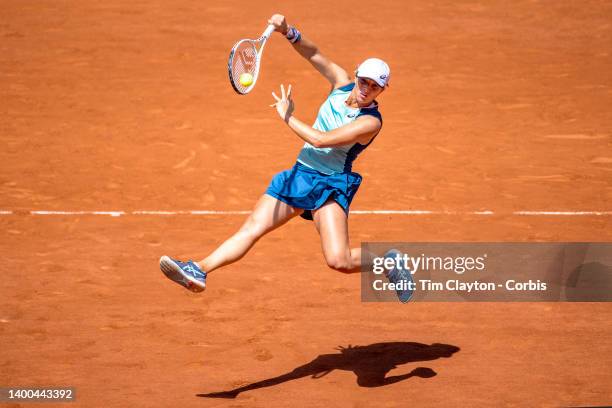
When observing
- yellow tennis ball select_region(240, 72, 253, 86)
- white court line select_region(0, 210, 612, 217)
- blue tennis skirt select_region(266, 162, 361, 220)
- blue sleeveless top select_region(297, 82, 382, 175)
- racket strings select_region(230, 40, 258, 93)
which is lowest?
white court line select_region(0, 210, 612, 217)

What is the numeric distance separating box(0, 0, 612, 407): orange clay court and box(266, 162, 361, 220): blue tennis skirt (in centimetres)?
139

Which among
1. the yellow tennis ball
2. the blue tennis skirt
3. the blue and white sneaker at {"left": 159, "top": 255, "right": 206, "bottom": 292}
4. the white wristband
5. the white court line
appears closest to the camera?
the blue and white sneaker at {"left": 159, "top": 255, "right": 206, "bottom": 292}

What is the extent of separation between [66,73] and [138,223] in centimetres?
564

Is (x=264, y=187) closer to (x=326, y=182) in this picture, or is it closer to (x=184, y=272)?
(x=326, y=182)

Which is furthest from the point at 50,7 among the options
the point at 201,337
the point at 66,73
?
the point at 201,337

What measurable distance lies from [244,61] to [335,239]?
5.46 ft

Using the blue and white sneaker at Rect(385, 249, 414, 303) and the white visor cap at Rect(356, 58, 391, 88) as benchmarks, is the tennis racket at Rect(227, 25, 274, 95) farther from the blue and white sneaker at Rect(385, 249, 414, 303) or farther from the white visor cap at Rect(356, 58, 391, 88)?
the blue and white sneaker at Rect(385, 249, 414, 303)

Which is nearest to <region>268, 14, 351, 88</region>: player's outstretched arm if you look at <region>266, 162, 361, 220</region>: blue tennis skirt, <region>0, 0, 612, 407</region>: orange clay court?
<region>266, 162, 361, 220</region>: blue tennis skirt

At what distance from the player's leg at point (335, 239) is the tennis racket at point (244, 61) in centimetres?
116

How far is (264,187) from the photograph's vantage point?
1209 centimetres

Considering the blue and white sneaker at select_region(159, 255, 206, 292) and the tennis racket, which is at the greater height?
the tennis racket

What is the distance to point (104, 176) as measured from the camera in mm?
12305

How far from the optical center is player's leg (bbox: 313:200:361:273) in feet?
24.8

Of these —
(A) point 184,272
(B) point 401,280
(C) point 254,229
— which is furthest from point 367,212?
(A) point 184,272
